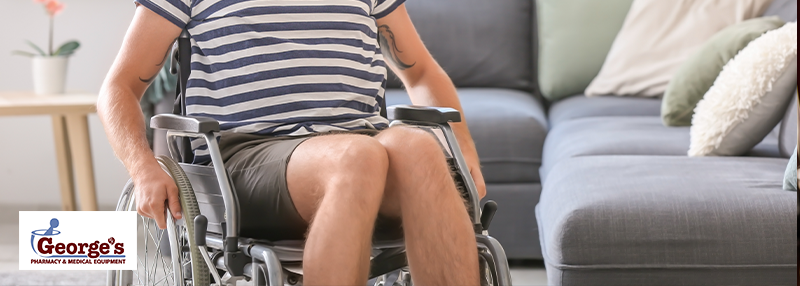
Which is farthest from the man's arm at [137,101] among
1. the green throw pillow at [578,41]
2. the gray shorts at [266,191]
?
the green throw pillow at [578,41]

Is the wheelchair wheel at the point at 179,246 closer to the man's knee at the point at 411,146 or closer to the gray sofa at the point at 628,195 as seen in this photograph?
the man's knee at the point at 411,146

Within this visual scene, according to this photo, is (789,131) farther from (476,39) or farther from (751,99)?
(476,39)

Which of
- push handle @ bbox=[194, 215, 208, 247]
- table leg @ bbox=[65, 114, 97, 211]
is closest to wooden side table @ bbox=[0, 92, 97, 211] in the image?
table leg @ bbox=[65, 114, 97, 211]

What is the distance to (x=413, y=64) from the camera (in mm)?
1537

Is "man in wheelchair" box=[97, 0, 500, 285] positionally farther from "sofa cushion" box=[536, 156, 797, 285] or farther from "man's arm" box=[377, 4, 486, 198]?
"sofa cushion" box=[536, 156, 797, 285]

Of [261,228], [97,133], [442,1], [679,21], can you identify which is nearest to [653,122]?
[679,21]

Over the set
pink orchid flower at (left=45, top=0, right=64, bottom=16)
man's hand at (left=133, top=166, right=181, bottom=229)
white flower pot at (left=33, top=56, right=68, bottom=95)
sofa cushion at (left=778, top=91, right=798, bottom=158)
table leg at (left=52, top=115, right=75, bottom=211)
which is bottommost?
table leg at (left=52, top=115, right=75, bottom=211)

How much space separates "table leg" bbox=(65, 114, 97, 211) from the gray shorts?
156 cm

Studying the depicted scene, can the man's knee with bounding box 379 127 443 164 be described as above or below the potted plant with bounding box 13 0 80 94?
above

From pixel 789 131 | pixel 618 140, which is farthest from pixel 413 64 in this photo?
pixel 789 131

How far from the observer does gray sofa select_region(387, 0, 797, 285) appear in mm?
1455

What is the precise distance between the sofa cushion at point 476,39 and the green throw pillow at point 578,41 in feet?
0.41

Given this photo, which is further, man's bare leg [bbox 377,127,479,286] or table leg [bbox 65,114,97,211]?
table leg [bbox 65,114,97,211]

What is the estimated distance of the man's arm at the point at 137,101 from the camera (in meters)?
→ 1.15
